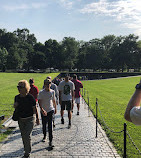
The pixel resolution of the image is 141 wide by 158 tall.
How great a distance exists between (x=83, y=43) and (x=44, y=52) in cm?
2281

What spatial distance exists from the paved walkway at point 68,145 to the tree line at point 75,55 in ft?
219

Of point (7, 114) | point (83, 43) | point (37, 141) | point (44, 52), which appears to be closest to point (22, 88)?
point (37, 141)

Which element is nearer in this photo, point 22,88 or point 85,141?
point 22,88

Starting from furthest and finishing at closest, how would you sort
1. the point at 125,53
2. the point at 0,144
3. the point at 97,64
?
1. the point at 97,64
2. the point at 125,53
3. the point at 0,144

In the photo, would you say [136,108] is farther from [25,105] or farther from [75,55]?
[75,55]

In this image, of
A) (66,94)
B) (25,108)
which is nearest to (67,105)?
(66,94)

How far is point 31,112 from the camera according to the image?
4031mm

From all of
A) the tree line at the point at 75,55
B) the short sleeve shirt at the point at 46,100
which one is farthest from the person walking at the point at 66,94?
the tree line at the point at 75,55

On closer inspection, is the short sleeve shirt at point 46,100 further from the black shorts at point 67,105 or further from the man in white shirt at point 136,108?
the man in white shirt at point 136,108

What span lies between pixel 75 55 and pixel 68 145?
73.2 m

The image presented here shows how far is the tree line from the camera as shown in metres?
70.1

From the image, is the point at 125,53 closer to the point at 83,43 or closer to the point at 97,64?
the point at 97,64

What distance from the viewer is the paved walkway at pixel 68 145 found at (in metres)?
4.46

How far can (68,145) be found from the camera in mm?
4996
